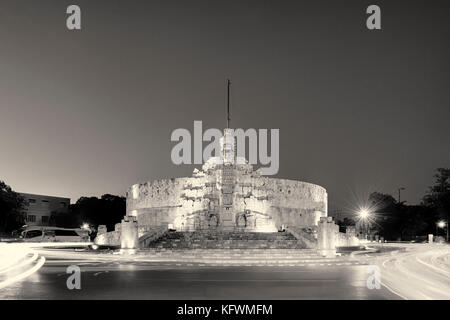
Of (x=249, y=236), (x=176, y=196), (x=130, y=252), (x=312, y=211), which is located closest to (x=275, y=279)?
(x=130, y=252)

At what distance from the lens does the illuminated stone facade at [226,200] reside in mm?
55594

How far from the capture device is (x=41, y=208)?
340 feet

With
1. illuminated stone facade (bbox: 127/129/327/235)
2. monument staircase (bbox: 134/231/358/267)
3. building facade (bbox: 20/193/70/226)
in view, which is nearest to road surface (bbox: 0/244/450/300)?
→ monument staircase (bbox: 134/231/358/267)

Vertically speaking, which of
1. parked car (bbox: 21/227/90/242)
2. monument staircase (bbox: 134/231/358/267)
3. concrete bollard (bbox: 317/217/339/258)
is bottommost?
parked car (bbox: 21/227/90/242)

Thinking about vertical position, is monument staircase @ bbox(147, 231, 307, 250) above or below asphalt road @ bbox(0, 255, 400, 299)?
below

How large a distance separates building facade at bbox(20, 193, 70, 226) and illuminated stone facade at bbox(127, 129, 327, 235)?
36342mm

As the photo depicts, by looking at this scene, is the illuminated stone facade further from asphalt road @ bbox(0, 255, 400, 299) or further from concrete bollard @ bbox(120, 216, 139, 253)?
asphalt road @ bbox(0, 255, 400, 299)

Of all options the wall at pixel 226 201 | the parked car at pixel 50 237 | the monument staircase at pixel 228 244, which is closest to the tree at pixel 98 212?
the parked car at pixel 50 237

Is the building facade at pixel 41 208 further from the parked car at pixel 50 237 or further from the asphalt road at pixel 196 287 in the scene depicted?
the asphalt road at pixel 196 287

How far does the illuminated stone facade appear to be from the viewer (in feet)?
182

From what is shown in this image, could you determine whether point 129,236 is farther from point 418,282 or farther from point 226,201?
point 418,282

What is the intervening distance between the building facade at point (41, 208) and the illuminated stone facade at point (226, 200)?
36342 mm

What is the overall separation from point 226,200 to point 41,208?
6063 centimetres
